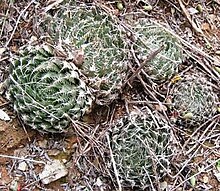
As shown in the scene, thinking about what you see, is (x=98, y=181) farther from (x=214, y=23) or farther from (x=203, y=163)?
(x=214, y=23)

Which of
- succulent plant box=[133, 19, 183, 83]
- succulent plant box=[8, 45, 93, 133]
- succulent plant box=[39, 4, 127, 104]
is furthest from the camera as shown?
succulent plant box=[133, 19, 183, 83]

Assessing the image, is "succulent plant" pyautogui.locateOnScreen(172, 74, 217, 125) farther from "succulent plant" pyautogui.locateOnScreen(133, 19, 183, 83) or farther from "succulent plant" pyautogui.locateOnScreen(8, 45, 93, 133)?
"succulent plant" pyautogui.locateOnScreen(8, 45, 93, 133)

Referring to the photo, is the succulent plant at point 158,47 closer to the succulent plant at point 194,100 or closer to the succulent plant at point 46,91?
the succulent plant at point 194,100

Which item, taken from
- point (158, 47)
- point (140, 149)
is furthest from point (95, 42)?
point (140, 149)

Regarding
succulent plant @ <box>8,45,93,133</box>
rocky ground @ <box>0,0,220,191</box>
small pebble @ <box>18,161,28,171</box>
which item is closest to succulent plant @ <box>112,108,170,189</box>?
rocky ground @ <box>0,0,220,191</box>

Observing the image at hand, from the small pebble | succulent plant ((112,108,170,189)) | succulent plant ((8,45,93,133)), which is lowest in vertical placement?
the small pebble

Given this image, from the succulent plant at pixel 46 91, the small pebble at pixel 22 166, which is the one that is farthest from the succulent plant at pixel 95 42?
the small pebble at pixel 22 166
